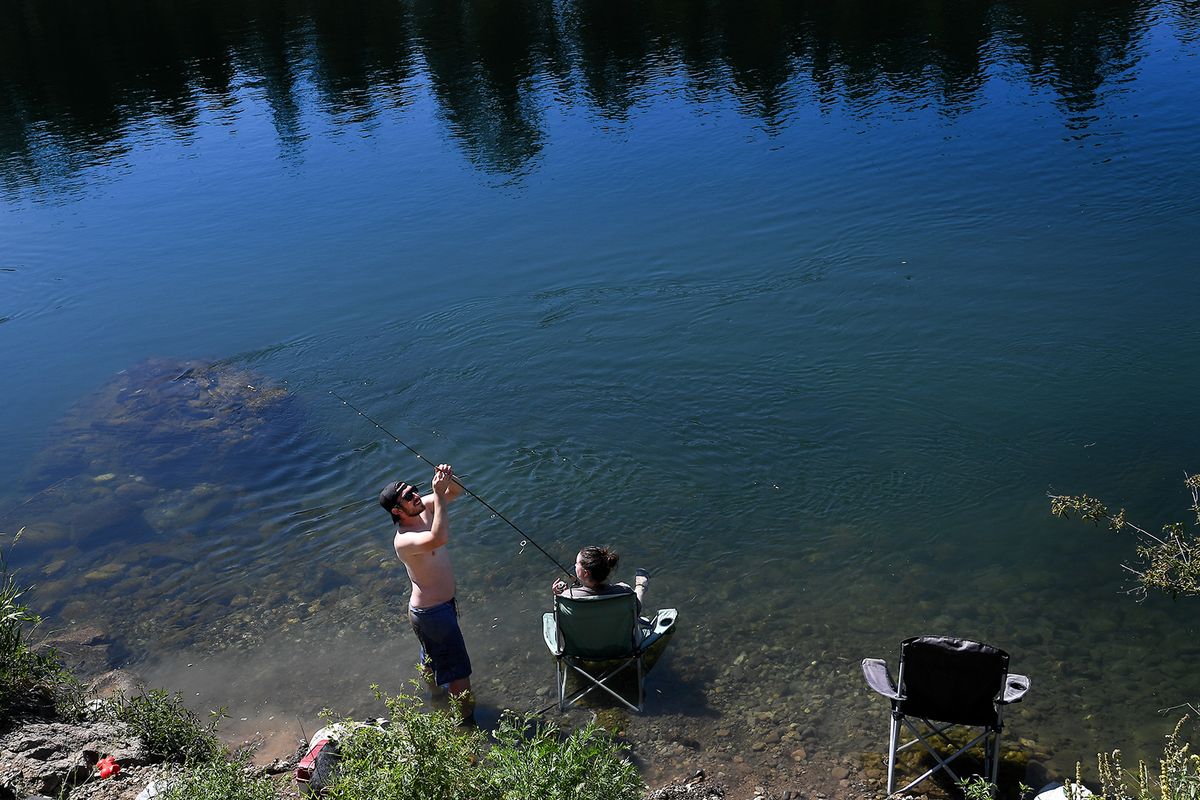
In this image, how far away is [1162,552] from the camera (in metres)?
9.05

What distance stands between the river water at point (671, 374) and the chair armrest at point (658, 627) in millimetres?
422

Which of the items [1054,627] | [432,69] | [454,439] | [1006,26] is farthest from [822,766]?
[432,69]

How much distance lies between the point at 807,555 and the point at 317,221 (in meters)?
15.7

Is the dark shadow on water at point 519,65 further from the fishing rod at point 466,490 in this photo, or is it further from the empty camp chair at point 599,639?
the empty camp chair at point 599,639

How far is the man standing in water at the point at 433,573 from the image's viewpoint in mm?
7969

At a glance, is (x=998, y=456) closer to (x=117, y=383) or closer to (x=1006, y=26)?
(x=117, y=383)

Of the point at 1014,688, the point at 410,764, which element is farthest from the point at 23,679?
the point at 1014,688

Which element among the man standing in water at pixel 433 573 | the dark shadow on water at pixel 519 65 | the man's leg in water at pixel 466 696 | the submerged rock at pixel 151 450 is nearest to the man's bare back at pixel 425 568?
the man standing in water at pixel 433 573

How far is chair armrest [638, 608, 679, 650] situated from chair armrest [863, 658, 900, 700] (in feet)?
5.51

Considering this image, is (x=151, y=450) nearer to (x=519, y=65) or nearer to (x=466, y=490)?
(x=466, y=490)

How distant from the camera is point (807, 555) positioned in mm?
10391

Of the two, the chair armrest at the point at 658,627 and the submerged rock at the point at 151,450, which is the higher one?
the chair armrest at the point at 658,627

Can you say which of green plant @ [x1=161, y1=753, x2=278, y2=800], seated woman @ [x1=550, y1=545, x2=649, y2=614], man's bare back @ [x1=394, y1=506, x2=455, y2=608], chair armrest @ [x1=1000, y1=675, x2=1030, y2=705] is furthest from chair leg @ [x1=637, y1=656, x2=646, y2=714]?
green plant @ [x1=161, y1=753, x2=278, y2=800]

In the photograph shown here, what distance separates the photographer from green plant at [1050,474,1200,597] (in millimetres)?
8414
